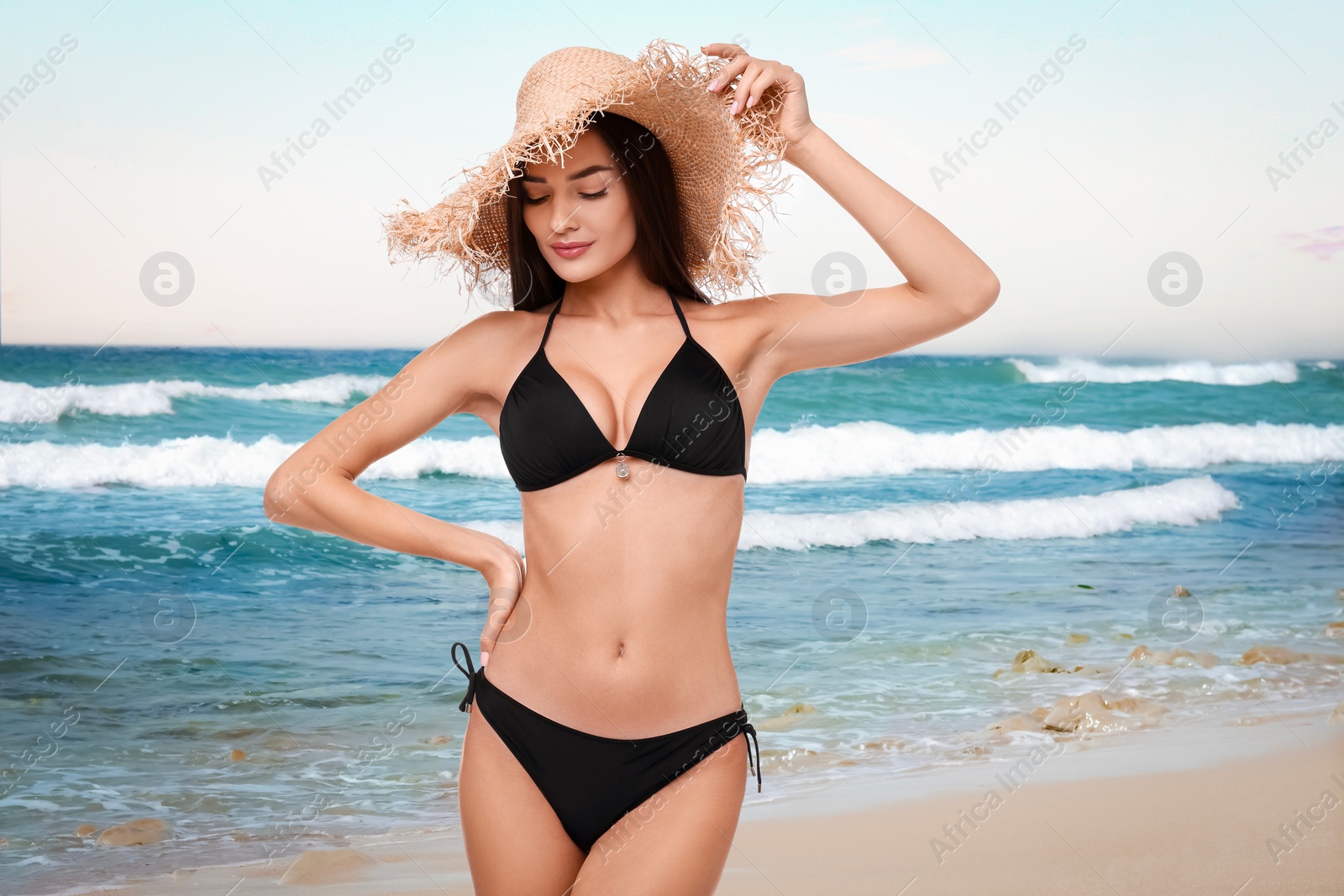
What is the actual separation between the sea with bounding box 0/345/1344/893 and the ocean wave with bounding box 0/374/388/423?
6cm

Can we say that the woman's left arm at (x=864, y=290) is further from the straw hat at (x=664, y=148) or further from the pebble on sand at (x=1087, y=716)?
the pebble on sand at (x=1087, y=716)

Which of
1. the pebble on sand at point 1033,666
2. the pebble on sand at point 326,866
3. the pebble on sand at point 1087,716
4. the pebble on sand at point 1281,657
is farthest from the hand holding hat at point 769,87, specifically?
the pebble on sand at point 1281,657

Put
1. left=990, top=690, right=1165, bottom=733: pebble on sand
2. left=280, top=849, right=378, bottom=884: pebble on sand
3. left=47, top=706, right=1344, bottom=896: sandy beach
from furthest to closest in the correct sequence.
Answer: left=990, top=690, right=1165, bottom=733: pebble on sand
left=280, top=849, right=378, bottom=884: pebble on sand
left=47, top=706, right=1344, bottom=896: sandy beach

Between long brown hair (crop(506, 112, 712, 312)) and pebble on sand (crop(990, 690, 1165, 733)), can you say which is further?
pebble on sand (crop(990, 690, 1165, 733))

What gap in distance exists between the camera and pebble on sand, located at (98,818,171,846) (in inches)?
184

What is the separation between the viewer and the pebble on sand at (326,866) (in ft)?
13.8

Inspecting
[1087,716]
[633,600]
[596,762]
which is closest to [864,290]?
[633,600]

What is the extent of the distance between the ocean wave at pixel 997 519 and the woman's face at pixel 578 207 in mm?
7903

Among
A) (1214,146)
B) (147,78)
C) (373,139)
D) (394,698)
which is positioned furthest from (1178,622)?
(147,78)

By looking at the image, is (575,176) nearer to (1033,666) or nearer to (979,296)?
(979,296)

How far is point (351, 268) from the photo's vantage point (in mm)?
12680

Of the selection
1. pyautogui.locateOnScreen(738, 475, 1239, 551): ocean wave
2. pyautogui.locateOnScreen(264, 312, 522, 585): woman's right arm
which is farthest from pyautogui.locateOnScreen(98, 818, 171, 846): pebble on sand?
pyautogui.locateOnScreen(738, 475, 1239, 551): ocean wave

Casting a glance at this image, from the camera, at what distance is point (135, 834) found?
4727 millimetres

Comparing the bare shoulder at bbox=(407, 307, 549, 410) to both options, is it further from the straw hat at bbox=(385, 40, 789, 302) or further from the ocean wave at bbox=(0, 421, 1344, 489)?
the ocean wave at bbox=(0, 421, 1344, 489)
